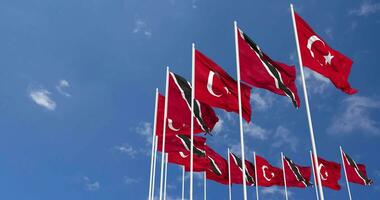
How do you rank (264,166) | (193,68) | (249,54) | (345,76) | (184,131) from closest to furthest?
1. (345,76)
2. (249,54)
3. (193,68)
4. (184,131)
5. (264,166)

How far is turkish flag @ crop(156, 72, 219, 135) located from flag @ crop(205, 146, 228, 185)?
635 cm

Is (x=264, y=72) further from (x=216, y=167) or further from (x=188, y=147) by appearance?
(x=216, y=167)

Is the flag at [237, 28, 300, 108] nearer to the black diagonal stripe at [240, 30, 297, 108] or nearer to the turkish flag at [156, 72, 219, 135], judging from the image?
the black diagonal stripe at [240, 30, 297, 108]

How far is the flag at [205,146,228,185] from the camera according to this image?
2850 centimetres

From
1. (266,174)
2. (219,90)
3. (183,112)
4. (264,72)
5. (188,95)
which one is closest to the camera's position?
(264,72)

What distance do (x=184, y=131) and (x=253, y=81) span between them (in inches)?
250

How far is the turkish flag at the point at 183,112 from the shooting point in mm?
20031

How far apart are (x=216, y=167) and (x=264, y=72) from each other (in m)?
14.6

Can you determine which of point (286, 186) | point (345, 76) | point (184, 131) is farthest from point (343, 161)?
point (345, 76)

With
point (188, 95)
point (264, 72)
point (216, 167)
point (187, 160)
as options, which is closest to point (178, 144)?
point (187, 160)

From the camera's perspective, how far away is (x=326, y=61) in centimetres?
1520

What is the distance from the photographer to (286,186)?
109 ft

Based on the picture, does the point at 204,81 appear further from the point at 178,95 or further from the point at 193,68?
the point at 178,95

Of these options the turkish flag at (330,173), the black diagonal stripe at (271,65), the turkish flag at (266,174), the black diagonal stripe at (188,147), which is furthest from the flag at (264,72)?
the turkish flag at (330,173)
